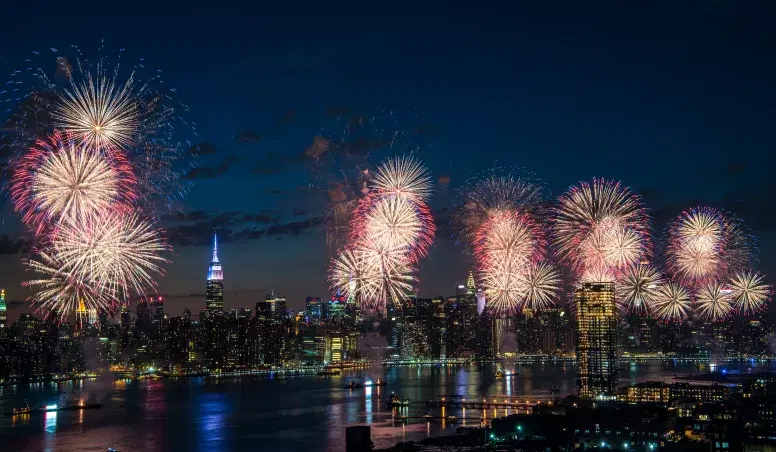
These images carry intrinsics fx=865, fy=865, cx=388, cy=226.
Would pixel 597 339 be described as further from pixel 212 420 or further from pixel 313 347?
pixel 313 347

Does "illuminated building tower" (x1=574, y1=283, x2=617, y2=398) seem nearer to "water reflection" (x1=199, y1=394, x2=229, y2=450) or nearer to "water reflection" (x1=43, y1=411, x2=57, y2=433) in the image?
"water reflection" (x1=199, y1=394, x2=229, y2=450)

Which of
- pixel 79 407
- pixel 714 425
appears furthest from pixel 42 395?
pixel 714 425

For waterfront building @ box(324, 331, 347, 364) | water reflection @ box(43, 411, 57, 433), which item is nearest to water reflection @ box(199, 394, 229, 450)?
water reflection @ box(43, 411, 57, 433)

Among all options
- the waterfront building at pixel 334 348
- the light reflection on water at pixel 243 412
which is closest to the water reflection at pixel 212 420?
the light reflection on water at pixel 243 412

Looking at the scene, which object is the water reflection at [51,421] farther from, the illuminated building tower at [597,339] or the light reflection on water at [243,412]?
the illuminated building tower at [597,339]

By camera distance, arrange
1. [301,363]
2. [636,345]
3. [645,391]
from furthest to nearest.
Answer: [636,345], [301,363], [645,391]

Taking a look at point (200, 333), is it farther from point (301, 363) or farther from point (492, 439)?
point (492, 439)
